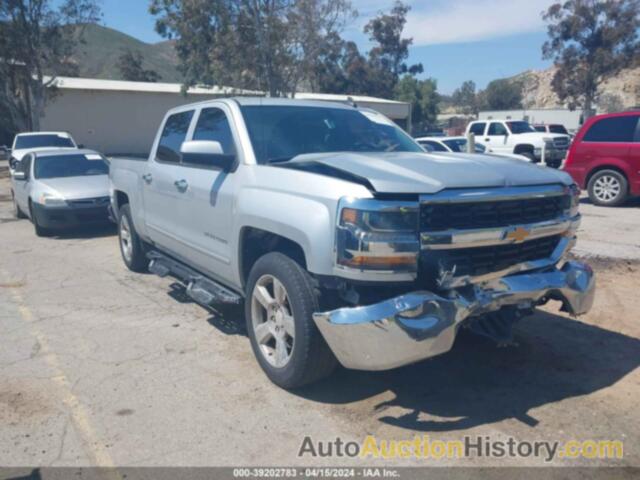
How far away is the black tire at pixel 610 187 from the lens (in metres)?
12.0

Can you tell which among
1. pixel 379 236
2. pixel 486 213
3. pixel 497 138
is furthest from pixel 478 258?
pixel 497 138

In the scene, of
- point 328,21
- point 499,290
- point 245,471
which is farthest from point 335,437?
point 328,21

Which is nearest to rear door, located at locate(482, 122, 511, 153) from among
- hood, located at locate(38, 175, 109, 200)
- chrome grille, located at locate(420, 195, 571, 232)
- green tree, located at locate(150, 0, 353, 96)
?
green tree, located at locate(150, 0, 353, 96)

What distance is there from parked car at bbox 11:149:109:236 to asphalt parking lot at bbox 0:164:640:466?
4.18 meters

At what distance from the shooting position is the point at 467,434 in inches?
137

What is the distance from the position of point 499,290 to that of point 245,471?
5.92ft

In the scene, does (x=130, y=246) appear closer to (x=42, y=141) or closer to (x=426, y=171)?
(x=426, y=171)

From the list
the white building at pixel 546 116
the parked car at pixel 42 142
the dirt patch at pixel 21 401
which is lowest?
the dirt patch at pixel 21 401

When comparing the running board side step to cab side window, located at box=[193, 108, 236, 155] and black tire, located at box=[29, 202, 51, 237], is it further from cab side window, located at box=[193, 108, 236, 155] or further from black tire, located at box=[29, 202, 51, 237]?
black tire, located at box=[29, 202, 51, 237]

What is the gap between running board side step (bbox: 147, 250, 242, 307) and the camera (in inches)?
184

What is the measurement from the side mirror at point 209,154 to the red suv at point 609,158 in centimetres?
1008

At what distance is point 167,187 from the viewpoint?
221 inches

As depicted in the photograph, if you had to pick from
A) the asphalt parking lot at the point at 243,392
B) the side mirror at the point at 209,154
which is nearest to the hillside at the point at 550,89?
the asphalt parking lot at the point at 243,392

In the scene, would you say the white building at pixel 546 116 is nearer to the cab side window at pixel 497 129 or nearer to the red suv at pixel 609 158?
the cab side window at pixel 497 129
